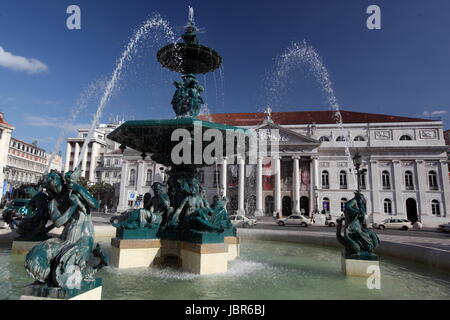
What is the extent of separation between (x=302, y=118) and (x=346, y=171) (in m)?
12.7

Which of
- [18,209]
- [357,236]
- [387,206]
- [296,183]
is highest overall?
[296,183]

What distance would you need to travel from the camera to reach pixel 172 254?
7.50m

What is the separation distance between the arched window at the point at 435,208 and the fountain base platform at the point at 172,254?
1868 inches

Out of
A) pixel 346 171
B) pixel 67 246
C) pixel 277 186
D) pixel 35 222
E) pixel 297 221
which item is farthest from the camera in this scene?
pixel 346 171

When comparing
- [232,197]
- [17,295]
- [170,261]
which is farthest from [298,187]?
[17,295]

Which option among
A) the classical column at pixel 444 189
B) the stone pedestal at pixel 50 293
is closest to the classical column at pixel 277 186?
the classical column at pixel 444 189

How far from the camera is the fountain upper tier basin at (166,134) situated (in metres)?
7.47

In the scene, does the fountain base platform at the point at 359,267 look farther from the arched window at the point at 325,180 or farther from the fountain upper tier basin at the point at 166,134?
the arched window at the point at 325,180

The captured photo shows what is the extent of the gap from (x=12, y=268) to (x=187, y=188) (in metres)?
4.30

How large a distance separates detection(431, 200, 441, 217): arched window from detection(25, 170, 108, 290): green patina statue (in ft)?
168

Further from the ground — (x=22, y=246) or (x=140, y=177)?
(x=140, y=177)

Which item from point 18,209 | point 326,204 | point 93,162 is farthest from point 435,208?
point 93,162

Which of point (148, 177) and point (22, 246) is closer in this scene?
point (22, 246)

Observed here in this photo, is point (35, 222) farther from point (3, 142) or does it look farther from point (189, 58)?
point (3, 142)
